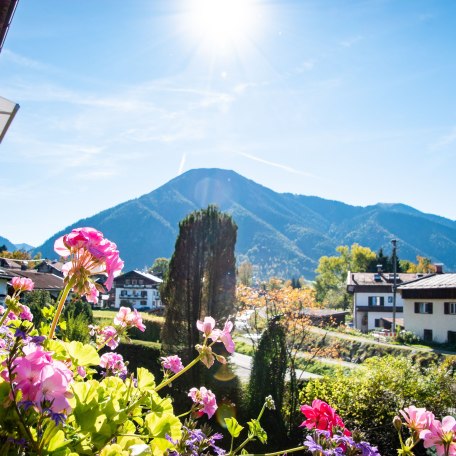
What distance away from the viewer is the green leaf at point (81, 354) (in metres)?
1.20

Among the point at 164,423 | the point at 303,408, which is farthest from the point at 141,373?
the point at 303,408

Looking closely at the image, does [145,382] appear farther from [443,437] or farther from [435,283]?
[435,283]

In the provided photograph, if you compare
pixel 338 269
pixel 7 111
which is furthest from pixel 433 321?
pixel 338 269

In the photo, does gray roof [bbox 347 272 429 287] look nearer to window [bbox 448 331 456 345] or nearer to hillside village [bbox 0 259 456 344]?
hillside village [bbox 0 259 456 344]

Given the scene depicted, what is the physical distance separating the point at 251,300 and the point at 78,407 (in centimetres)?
1659

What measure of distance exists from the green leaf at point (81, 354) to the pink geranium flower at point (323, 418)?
1.05 m

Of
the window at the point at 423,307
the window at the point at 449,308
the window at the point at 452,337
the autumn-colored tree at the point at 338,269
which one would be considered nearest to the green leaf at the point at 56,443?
the window at the point at 449,308

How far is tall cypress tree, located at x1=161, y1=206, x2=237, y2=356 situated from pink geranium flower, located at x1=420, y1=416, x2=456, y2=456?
39.5 ft

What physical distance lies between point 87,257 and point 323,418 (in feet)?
4.00

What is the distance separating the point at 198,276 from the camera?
1397 centimetres

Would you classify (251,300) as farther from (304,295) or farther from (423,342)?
(423,342)

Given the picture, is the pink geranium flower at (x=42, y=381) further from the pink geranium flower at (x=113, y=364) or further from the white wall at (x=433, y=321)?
the white wall at (x=433, y=321)

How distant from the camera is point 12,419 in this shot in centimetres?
93

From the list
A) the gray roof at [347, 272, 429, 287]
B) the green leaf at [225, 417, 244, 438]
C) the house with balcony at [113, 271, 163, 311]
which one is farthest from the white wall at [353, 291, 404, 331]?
the green leaf at [225, 417, 244, 438]
